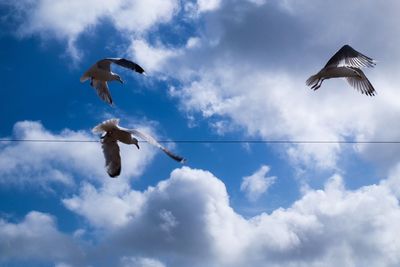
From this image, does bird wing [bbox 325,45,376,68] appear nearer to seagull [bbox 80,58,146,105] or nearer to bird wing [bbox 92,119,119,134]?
seagull [bbox 80,58,146,105]

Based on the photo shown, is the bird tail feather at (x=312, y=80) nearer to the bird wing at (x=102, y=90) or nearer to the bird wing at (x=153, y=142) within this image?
the bird wing at (x=102, y=90)

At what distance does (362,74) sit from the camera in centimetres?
1233

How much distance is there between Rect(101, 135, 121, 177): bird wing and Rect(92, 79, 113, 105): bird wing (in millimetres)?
4255

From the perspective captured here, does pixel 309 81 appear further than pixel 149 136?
Yes

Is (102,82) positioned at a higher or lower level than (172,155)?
higher

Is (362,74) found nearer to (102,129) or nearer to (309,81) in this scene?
(309,81)

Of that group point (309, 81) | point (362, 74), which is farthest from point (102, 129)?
point (362, 74)

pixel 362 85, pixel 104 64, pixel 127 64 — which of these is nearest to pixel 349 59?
pixel 362 85

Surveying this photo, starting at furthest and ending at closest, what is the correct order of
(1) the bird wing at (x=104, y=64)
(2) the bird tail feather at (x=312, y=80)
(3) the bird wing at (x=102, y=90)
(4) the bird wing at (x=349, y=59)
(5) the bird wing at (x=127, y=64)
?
(3) the bird wing at (x=102, y=90) < (4) the bird wing at (x=349, y=59) < (2) the bird tail feather at (x=312, y=80) < (1) the bird wing at (x=104, y=64) < (5) the bird wing at (x=127, y=64)

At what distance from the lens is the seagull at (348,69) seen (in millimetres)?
11836

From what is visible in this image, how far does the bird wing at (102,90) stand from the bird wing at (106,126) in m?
4.12

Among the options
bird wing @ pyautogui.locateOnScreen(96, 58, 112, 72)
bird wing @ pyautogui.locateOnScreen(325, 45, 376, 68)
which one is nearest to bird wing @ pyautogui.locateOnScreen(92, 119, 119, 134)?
bird wing @ pyautogui.locateOnScreen(96, 58, 112, 72)

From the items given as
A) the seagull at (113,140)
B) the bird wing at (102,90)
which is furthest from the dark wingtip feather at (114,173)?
the bird wing at (102,90)

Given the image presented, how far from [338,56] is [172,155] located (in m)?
7.15
